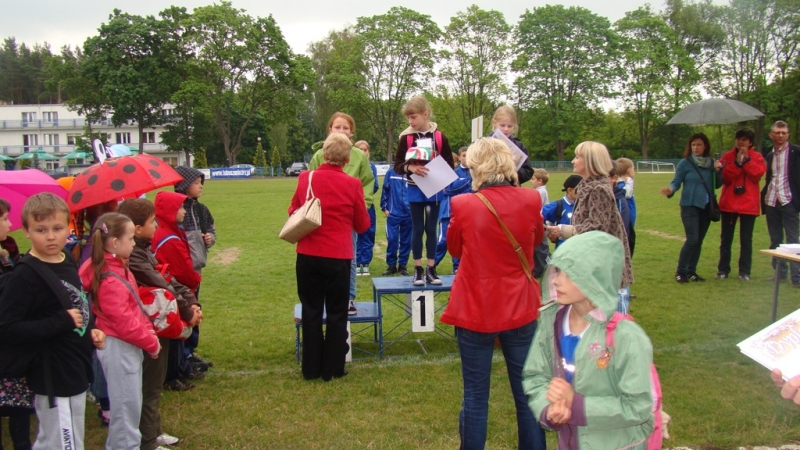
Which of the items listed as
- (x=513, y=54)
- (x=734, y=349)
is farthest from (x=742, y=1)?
(x=734, y=349)

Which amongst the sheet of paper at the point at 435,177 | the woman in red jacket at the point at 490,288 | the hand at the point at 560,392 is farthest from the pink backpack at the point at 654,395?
the sheet of paper at the point at 435,177

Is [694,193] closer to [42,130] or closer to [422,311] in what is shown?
[422,311]

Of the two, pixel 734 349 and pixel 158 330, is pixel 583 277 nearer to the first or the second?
pixel 158 330

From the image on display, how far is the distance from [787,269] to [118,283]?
938 centimetres

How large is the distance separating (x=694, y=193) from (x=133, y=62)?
2106 inches

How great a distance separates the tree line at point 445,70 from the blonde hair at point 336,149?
163ft

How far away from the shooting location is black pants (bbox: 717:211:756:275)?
8.95 meters

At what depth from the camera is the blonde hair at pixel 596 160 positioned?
4430mm

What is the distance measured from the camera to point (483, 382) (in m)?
3.45

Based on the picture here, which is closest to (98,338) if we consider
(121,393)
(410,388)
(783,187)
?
(121,393)

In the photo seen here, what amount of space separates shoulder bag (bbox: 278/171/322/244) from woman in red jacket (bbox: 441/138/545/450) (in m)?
1.64

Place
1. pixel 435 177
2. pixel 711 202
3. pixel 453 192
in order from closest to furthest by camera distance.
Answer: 1. pixel 435 177
2. pixel 453 192
3. pixel 711 202

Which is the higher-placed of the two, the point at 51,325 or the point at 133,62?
the point at 133,62

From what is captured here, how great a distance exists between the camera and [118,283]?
3.53 meters
